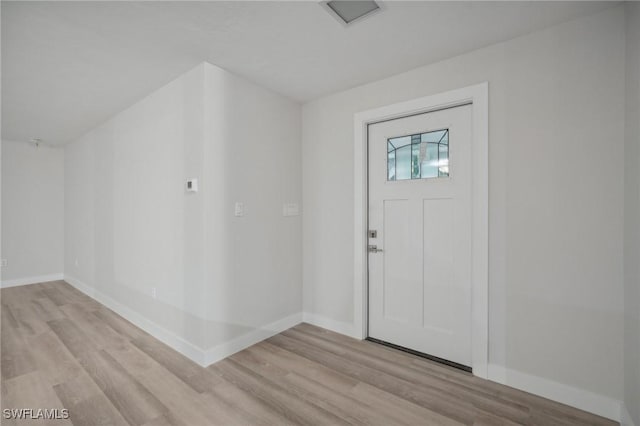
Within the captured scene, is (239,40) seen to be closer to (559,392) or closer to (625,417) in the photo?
(559,392)

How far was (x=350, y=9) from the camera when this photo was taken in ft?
6.26

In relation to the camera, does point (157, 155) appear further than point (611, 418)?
Yes

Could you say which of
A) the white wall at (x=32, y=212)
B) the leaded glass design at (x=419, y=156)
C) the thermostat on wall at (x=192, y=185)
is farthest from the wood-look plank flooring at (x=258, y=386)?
the white wall at (x=32, y=212)

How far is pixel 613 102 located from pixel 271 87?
2711mm

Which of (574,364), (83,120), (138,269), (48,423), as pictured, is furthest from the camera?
(83,120)

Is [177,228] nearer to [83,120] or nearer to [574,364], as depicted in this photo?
[83,120]

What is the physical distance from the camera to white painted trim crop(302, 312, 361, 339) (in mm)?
3105

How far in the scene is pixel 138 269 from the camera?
11.3 ft

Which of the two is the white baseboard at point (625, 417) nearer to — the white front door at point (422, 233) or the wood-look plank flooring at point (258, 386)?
Answer: the wood-look plank flooring at point (258, 386)

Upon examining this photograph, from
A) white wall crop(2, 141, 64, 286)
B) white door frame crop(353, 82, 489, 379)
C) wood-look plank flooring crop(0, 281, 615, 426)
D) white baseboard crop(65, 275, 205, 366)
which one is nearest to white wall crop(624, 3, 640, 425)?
wood-look plank flooring crop(0, 281, 615, 426)

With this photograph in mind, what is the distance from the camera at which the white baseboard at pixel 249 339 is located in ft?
8.53

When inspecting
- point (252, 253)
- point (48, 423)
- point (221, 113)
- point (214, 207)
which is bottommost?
point (48, 423)

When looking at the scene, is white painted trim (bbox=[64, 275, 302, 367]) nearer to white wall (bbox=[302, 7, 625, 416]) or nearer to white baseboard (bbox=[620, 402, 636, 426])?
white wall (bbox=[302, 7, 625, 416])

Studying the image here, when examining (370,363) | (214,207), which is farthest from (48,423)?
(370,363)
